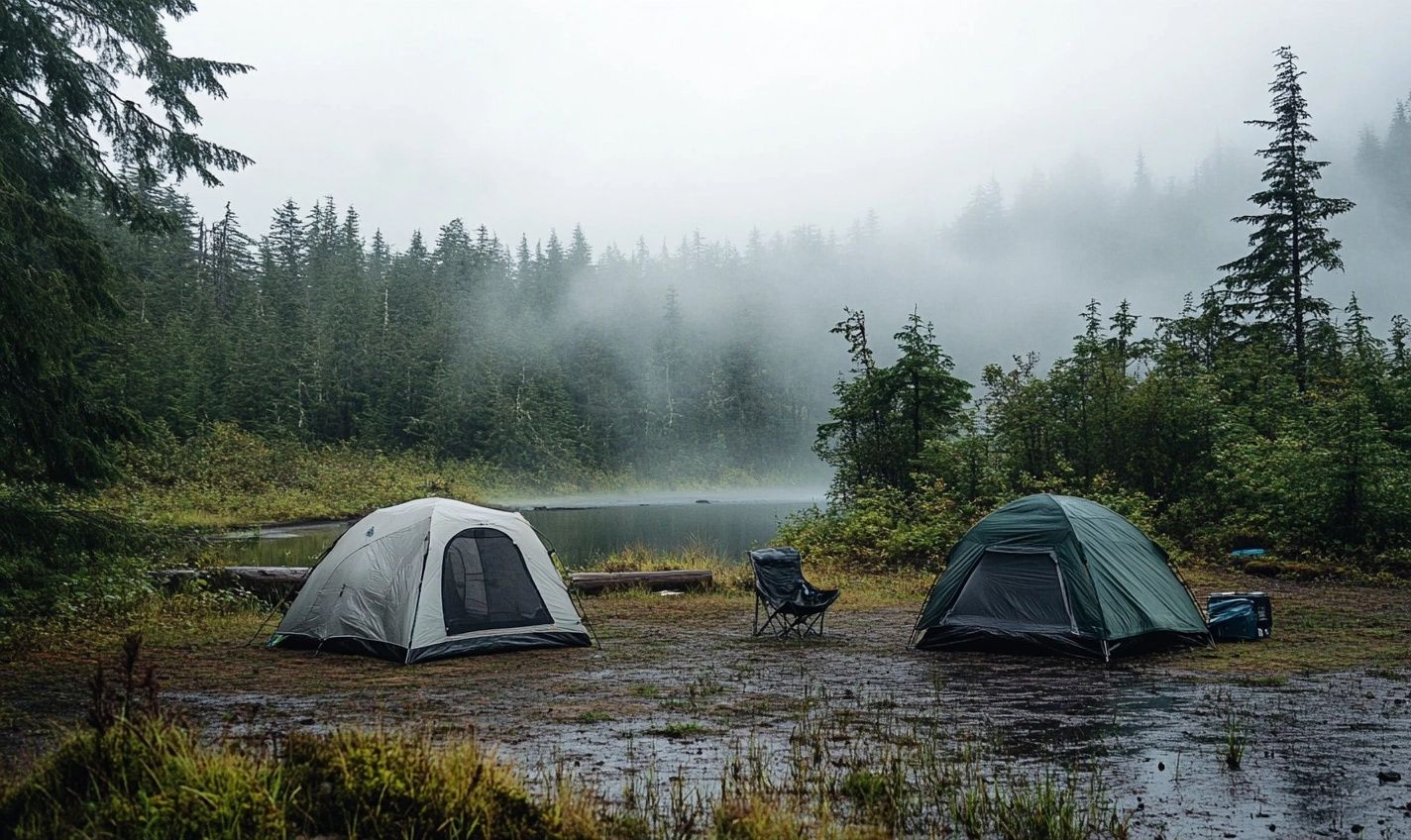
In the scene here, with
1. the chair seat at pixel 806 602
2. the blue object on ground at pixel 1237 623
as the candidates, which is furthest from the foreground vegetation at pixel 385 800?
the blue object on ground at pixel 1237 623

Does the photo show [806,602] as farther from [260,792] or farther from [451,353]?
[451,353]

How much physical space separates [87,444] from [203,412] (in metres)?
43.7

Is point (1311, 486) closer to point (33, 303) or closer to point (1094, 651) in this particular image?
point (1094, 651)

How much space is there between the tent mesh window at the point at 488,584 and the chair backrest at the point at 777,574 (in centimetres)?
271

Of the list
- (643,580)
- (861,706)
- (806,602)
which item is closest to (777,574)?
(806,602)

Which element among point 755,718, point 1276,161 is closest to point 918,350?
point 1276,161

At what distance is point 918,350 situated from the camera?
76.6 feet

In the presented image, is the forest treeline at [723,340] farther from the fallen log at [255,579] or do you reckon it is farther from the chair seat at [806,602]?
the chair seat at [806,602]

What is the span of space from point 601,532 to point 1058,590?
954 inches

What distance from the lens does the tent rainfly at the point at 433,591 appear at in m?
9.95

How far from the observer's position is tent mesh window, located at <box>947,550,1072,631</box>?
9844 mm

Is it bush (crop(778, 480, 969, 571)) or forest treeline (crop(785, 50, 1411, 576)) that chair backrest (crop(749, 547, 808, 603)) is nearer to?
bush (crop(778, 480, 969, 571))

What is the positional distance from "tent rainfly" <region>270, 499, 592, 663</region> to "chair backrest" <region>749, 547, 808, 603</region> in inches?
91.8

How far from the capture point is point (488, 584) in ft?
35.2
